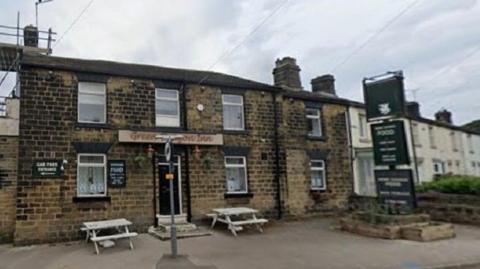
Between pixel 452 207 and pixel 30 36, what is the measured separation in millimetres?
19022

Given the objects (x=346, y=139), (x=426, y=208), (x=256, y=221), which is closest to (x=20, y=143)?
(x=256, y=221)

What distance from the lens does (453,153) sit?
27859 millimetres

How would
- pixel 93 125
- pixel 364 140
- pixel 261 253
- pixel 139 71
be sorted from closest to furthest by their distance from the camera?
pixel 261 253
pixel 93 125
pixel 139 71
pixel 364 140

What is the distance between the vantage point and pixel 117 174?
13891mm

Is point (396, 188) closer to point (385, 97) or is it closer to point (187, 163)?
point (385, 97)

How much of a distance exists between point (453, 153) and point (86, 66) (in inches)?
953

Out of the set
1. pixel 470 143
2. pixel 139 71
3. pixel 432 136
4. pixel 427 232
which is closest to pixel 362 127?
pixel 432 136

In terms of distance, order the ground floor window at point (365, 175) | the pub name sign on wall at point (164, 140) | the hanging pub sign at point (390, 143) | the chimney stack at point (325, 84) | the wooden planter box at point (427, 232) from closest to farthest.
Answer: the wooden planter box at point (427, 232)
the hanging pub sign at point (390, 143)
the pub name sign on wall at point (164, 140)
the ground floor window at point (365, 175)
the chimney stack at point (325, 84)

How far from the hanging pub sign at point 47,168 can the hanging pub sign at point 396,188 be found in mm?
10419

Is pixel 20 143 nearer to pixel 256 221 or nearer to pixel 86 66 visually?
pixel 86 66

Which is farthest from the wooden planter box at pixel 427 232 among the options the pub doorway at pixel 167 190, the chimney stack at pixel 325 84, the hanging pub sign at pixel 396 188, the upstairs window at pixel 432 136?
the upstairs window at pixel 432 136

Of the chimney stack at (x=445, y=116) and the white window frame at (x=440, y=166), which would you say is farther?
the chimney stack at (x=445, y=116)

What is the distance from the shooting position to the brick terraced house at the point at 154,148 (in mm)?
12961

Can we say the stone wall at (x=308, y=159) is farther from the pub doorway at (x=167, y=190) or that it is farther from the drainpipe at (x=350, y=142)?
the pub doorway at (x=167, y=190)
